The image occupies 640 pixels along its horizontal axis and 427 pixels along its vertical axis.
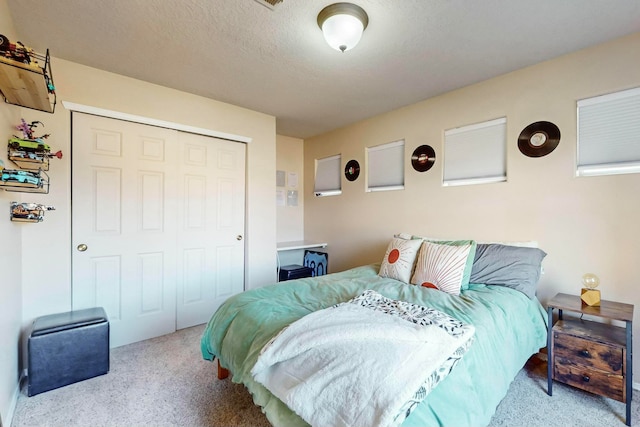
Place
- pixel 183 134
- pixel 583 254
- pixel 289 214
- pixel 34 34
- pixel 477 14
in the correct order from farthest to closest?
pixel 289 214, pixel 183 134, pixel 583 254, pixel 34 34, pixel 477 14

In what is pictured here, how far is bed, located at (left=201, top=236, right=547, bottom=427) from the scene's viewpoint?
3.78ft

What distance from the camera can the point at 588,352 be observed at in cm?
176

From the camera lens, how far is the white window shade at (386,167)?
3330 mm

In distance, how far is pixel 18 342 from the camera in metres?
1.96

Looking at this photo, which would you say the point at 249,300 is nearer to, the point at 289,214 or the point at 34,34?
the point at 34,34

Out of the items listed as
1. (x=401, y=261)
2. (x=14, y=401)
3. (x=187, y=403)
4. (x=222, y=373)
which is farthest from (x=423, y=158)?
(x=14, y=401)

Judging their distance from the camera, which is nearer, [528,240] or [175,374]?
[175,374]

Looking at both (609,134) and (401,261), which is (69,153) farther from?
(609,134)

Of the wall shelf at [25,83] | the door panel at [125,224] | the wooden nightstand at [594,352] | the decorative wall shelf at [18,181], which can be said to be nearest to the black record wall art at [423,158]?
the wooden nightstand at [594,352]

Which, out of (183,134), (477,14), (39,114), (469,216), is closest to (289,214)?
(183,134)

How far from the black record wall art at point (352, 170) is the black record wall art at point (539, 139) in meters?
1.82

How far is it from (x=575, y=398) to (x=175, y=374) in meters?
2.72

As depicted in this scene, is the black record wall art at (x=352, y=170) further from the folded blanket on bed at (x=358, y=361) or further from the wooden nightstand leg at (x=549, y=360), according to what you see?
the folded blanket on bed at (x=358, y=361)

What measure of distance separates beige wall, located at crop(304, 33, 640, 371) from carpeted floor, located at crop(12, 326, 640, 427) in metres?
0.75
